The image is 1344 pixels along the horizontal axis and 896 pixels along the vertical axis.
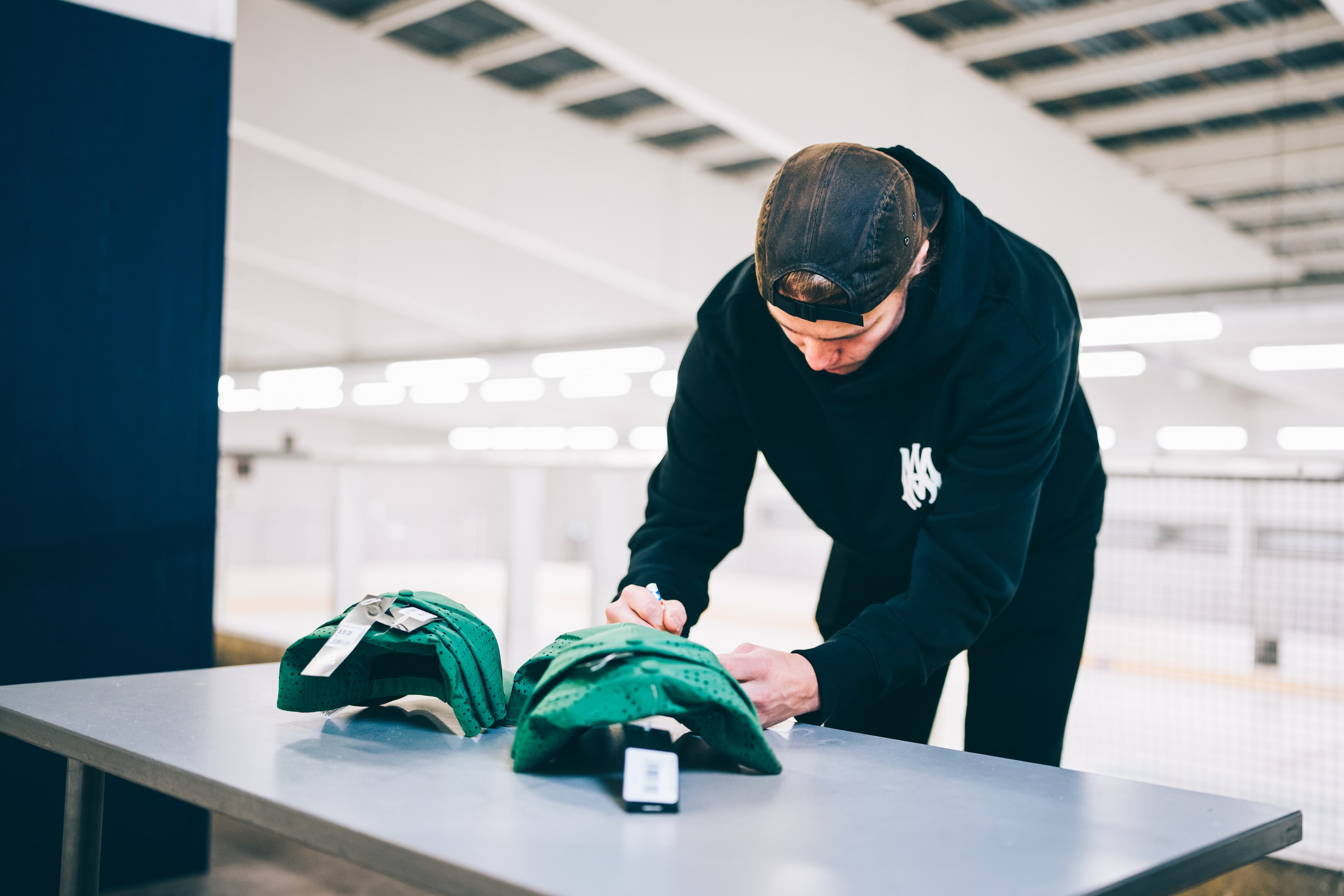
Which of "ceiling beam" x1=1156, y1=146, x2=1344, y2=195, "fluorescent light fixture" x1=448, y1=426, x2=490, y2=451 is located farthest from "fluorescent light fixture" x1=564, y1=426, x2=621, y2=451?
"ceiling beam" x1=1156, y1=146, x2=1344, y2=195

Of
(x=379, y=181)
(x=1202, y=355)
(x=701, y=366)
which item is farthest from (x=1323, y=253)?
(x=701, y=366)

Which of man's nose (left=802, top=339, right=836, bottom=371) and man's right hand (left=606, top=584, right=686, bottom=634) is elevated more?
man's nose (left=802, top=339, right=836, bottom=371)

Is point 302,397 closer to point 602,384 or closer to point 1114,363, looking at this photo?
point 602,384

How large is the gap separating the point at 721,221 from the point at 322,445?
13.3 metres

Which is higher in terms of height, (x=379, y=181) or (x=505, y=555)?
(x=379, y=181)

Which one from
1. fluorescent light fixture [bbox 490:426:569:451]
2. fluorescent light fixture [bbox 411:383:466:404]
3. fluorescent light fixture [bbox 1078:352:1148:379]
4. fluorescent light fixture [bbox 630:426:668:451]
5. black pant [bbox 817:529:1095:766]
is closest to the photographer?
black pant [bbox 817:529:1095:766]

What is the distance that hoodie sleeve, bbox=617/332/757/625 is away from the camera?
1471 mm

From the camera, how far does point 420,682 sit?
3.92 ft

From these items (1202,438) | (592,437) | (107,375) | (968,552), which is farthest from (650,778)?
(592,437)

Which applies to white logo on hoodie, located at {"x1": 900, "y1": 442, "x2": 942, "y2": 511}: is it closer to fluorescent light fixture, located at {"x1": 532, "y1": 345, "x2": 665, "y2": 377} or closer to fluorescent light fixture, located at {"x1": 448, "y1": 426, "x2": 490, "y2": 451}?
fluorescent light fixture, located at {"x1": 532, "y1": 345, "x2": 665, "y2": 377}

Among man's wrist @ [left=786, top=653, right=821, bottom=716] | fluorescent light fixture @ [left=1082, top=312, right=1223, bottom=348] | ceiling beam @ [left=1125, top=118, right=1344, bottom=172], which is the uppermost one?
ceiling beam @ [left=1125, top=118, right=1344, bottom=172]

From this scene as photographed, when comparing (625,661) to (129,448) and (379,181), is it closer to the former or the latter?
(129,448)

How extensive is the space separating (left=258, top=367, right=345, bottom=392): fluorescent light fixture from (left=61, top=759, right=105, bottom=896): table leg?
21.8 ft

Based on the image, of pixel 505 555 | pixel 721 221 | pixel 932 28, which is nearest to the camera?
pixel 505 555
